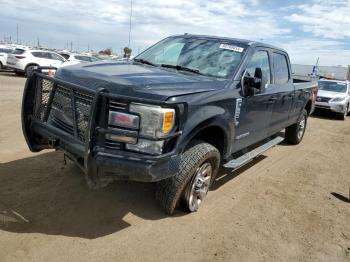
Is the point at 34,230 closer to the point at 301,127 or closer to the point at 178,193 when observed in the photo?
the point at 178,193

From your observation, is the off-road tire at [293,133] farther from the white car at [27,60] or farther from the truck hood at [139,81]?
the white car at [27,60]

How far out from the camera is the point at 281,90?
5.91 metres

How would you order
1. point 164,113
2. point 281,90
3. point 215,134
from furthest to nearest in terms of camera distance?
1. point 281,90
2. point 215,134
3. point 164,113

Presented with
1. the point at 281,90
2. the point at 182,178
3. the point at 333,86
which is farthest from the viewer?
the point at 333,86

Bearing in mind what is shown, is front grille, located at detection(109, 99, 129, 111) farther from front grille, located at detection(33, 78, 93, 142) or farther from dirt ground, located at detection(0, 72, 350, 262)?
dirt ground, located at detection(0, 72, 350, 262)

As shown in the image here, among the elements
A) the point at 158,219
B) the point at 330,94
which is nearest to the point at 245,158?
the point at 158,219

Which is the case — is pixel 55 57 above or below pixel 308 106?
below

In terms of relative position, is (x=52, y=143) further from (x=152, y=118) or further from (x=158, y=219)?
(x=158, y=219)

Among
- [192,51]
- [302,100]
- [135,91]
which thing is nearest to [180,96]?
[135,91]

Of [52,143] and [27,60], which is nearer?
[52,143]

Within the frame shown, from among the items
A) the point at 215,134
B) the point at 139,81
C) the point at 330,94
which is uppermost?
the point at 139,81

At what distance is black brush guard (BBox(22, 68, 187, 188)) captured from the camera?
3.19 metres

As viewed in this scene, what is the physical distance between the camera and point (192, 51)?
4.93 meters

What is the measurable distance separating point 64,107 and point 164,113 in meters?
1.25
